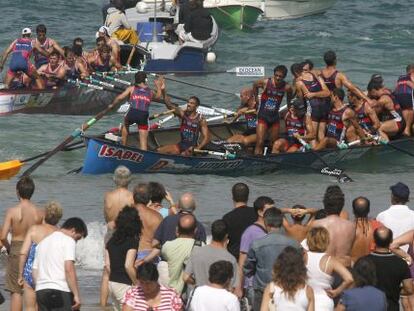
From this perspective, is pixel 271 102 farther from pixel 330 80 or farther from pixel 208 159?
pixel 208 159

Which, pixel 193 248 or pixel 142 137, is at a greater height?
pixel 193 248

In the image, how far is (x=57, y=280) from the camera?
9266 mm

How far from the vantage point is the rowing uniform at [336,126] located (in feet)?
58.0

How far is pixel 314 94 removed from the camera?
17594 mm

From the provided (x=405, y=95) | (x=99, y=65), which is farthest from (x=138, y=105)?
(x=99, y=65)

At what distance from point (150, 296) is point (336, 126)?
9.94 meters

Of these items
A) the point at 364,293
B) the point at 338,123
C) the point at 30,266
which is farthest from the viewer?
the point at 338,123

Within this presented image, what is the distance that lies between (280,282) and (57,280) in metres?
1.83

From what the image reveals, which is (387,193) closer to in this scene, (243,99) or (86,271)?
(243,99)

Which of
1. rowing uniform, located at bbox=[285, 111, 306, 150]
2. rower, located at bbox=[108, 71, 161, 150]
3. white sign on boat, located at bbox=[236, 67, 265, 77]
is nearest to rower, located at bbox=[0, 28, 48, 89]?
white sign on boat, located at bbox=[236, 67, 265, 77]

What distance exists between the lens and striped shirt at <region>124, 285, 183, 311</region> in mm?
8305

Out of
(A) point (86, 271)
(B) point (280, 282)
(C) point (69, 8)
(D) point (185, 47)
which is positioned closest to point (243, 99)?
(A) point (86, 271)

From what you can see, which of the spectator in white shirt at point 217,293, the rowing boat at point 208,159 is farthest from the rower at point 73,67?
the spectator in white shirt at point 217,293

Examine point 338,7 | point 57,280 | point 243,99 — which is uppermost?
point 57,280
